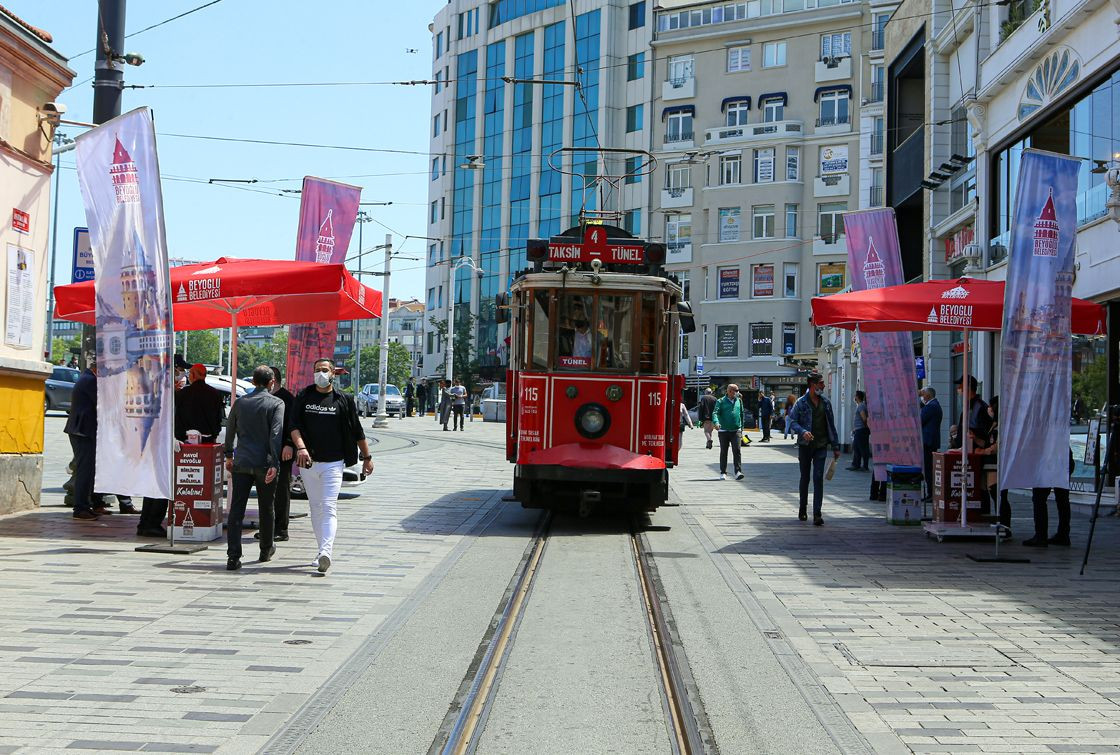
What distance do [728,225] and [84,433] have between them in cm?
5432

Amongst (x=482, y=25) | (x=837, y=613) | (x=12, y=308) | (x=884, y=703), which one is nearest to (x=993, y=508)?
(x=837, y=613)

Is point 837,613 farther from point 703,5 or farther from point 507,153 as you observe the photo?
point 507,153

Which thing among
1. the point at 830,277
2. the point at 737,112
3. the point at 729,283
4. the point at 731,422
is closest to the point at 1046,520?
the point at 731,422

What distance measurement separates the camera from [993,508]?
14172mm

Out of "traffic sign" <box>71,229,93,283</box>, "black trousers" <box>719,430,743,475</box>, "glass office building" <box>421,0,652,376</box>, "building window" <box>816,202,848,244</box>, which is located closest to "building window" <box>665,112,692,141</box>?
"glass office building" <box>421,0,652,376</box>

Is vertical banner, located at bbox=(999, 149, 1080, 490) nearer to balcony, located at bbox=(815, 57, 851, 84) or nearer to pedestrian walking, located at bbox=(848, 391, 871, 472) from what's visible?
pedestrian walking, located at bbox=(848, 391, 871, 472)

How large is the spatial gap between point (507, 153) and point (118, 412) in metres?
66.0

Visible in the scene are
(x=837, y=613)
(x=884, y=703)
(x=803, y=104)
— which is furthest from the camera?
(x=803, y=104)

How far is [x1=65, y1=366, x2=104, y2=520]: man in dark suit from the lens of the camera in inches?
521

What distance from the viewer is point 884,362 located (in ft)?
54.0

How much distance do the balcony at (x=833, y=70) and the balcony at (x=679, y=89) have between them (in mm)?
7003

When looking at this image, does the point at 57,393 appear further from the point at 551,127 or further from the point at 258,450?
the point at 551,127

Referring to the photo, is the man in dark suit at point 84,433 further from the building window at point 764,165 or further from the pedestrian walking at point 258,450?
the building window at point 764,165

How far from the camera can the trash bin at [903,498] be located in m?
15.0
